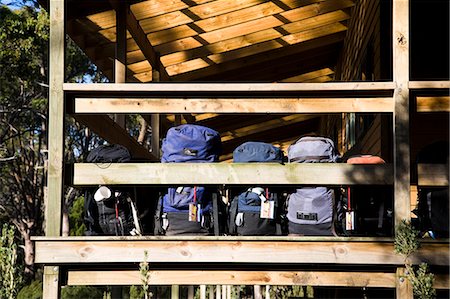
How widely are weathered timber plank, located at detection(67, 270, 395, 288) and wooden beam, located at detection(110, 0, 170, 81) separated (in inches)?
155

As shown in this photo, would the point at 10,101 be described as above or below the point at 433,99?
above

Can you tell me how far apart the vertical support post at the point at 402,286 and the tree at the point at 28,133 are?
22144 millimetres

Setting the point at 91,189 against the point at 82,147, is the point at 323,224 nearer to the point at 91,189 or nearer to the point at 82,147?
the point at 91,189

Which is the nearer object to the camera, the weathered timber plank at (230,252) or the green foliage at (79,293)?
the weathered timber plank at (230,252)

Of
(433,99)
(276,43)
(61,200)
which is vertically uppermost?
(276,43)

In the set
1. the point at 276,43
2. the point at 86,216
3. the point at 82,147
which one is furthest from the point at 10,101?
the point at 86,216

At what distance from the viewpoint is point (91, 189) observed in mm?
6625

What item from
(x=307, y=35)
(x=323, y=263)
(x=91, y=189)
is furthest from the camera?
(x=307, y=35)

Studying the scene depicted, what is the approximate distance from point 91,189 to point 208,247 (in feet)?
3.92

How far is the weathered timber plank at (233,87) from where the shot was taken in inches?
249

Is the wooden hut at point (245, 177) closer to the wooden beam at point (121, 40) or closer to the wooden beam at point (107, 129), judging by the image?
the wooden beam at point (107, 129)

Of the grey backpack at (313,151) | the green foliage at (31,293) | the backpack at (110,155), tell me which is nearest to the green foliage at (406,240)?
the grey backpack at (313,151)

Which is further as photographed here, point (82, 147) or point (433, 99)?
point (82, 147)

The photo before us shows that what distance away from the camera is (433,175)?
21.0ft
